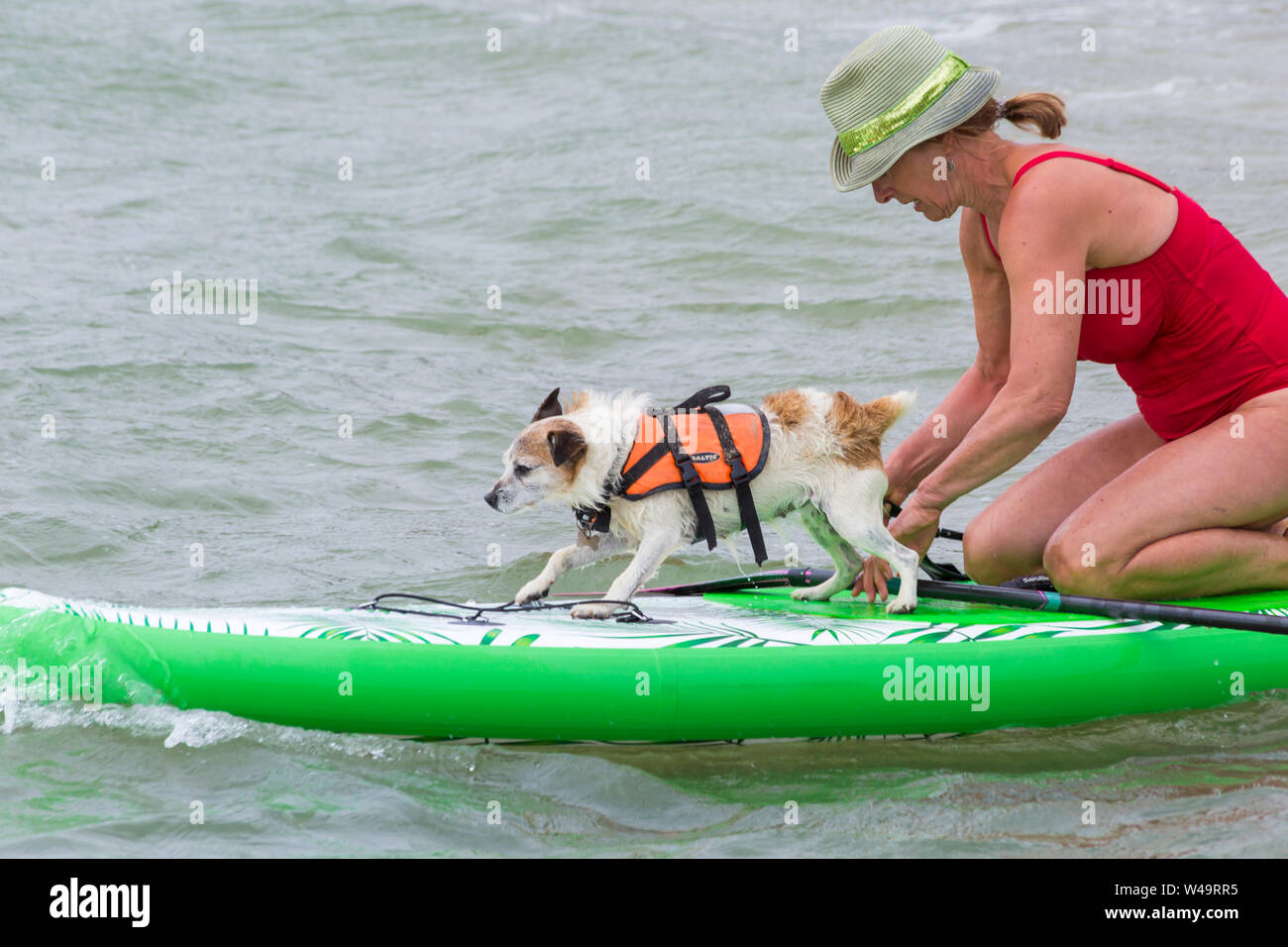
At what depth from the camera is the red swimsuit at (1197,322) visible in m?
4.32

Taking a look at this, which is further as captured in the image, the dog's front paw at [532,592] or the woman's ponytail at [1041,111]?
the dog's front paw at [532,592]

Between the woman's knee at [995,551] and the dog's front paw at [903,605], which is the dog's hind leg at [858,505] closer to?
the dog's front paw at [903,605]

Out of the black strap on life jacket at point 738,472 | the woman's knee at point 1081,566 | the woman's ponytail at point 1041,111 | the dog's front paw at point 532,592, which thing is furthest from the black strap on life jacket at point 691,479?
the woman's ponytail at point 1041,111

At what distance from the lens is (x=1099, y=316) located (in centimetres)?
434

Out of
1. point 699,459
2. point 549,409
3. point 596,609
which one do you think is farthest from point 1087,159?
point 596,609

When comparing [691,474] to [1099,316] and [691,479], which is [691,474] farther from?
[1099,316]

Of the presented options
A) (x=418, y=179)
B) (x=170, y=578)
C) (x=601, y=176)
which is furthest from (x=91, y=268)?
(x=170, y=578)

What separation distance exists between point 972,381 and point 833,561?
0.83m

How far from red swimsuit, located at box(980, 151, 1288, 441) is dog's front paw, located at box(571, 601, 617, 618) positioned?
179 cm

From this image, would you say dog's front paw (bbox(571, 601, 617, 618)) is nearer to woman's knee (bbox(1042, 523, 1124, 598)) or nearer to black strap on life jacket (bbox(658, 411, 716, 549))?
black strap on life jacket (bbox(658, 411, 716, 549))

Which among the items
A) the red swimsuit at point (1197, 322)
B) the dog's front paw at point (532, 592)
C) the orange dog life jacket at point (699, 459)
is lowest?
the dog's front paw at point (532, 592)

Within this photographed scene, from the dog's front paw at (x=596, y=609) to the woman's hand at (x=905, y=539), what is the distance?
0.96m

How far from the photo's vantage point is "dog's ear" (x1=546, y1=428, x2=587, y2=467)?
14.2 ft

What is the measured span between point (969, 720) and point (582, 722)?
4.19ft
